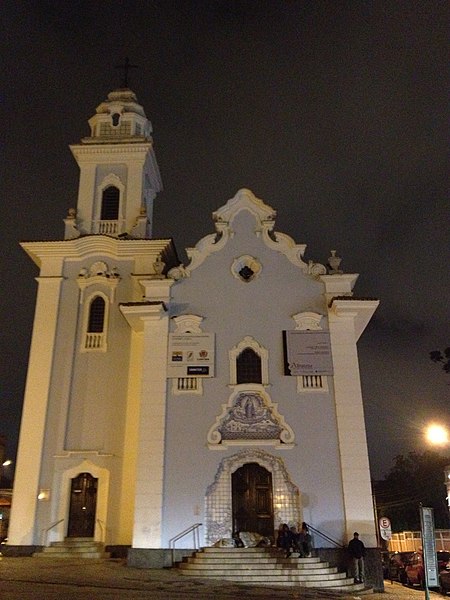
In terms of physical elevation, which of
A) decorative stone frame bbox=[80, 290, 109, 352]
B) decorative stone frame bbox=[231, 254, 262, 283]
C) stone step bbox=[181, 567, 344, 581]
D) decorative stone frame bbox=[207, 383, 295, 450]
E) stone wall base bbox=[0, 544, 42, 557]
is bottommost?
stone step bbox=[181, 567, 344, 581]

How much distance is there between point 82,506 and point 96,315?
8.00m

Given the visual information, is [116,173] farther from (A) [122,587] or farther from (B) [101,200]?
(A) [122,587]

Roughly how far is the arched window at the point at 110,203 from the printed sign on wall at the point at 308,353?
38.8 feet

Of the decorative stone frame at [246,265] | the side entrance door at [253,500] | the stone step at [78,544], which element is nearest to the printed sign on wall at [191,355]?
the decorative stone frame at [246,265]

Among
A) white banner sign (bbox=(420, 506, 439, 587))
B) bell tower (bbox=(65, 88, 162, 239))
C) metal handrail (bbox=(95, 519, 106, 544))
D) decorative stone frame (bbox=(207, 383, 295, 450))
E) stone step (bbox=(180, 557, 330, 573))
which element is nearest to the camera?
white banner sign (bbox=(420, 506, 439, 587))

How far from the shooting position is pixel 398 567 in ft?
89.1

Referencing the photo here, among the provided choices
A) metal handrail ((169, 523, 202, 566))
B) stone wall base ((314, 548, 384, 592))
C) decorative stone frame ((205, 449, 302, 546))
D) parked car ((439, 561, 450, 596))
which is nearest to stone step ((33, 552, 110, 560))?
metal handrail ((169, 523, 202, 566))

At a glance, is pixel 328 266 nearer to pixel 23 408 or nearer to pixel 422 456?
pixel 23 408

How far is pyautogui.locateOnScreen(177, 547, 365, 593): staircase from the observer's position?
16734 mm

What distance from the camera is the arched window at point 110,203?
2895 cm

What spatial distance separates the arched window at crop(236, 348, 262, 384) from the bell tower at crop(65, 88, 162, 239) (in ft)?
29.3

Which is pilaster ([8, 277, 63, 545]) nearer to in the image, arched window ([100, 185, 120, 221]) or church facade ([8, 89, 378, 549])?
church facade ([8, 89, 378, 549])

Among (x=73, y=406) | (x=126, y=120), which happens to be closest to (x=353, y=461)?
(x=73, y=406)

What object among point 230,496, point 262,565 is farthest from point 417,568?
→ point 262,565
